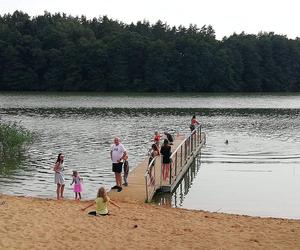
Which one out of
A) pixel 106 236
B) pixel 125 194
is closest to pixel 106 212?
pixel 106 236

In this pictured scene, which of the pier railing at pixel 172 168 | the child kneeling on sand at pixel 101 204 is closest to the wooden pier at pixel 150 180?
the pier railing at pixel 172 168

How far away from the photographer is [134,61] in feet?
371

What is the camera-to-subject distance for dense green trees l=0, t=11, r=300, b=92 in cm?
10931

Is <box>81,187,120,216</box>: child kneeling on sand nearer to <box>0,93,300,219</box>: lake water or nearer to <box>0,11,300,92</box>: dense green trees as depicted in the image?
<box>0,93,300,219</box>: lake water

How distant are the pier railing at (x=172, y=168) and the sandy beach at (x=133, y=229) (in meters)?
2.33

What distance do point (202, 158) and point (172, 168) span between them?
307 inches

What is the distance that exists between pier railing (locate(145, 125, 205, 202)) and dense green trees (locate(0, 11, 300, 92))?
81.0 m

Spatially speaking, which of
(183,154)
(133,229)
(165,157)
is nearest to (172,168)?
(165,157)

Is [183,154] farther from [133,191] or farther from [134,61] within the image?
[134,61]

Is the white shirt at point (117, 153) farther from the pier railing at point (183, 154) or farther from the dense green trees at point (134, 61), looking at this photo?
the dense green trees at point (134, 61)

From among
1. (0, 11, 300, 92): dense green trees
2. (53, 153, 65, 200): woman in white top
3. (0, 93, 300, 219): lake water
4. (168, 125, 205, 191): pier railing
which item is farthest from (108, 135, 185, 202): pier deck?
(0, 11, 300, 92): dense green trees

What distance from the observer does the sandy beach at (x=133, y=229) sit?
11859 mm

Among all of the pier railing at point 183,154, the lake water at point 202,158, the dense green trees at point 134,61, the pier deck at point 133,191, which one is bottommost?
the lake water at point 202,158

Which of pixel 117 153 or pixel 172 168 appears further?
pixel 172 168
